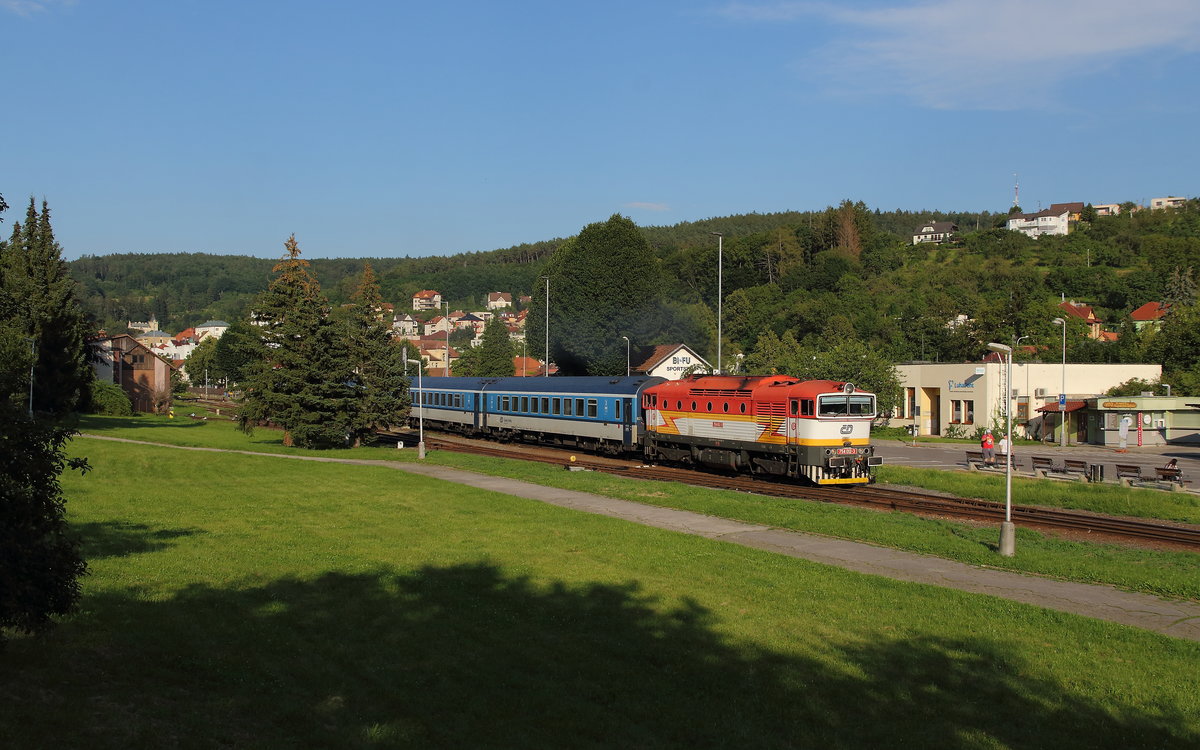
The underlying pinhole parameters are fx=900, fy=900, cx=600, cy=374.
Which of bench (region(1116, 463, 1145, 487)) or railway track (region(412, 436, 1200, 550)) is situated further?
bench (region(1116, 463, 1145, 487))

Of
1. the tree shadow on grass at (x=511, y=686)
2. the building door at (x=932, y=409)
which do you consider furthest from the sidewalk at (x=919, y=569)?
the building door at (x=932, y=409)

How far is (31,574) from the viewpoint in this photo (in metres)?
8.41

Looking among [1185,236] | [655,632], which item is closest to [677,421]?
[655,632]

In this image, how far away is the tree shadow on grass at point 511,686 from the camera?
8.29 m

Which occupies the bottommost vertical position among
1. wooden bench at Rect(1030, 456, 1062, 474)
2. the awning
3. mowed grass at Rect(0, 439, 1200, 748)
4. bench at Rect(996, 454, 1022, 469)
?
bench at Rect(996, 454, 1022, 469)

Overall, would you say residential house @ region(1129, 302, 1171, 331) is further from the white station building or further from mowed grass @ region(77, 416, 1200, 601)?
mowed grass @ region(77, 416, 1200, 601)

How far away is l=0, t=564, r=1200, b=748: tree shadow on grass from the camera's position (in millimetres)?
8289

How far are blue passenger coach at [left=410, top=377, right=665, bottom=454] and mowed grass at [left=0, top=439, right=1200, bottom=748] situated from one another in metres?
22.2

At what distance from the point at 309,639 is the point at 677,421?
26.0m

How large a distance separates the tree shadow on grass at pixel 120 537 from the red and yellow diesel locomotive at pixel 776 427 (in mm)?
18465

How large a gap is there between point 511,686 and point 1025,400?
2115 inches

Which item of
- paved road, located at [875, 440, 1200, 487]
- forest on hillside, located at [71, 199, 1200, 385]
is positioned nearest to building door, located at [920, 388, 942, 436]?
paved road, located at [875, 440, 1200, 487]

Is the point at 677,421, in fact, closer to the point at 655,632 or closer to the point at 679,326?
the point at 655,632

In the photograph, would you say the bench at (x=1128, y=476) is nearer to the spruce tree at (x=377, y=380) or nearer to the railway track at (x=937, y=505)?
the railway track at (x=937, y=505)
